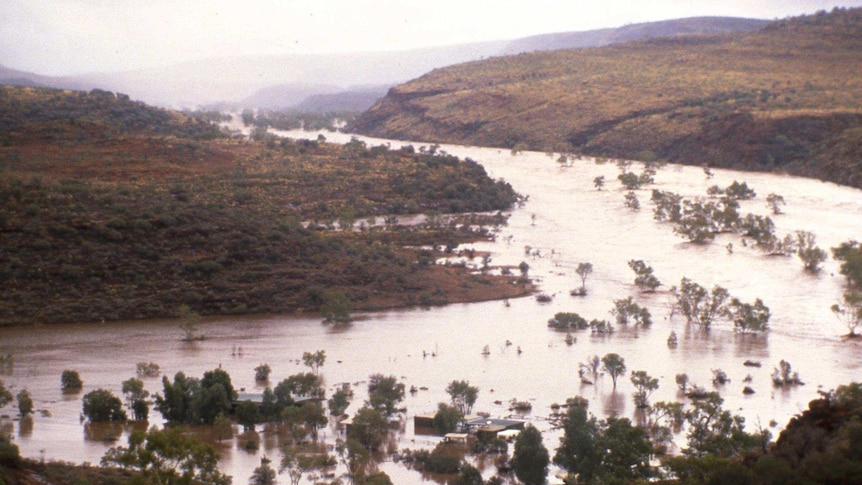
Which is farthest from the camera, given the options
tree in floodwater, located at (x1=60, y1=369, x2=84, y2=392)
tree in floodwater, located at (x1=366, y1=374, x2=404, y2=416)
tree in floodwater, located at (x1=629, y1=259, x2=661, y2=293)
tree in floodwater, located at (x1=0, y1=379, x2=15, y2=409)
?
tree in floodwater, located at (x1=629, y1=259, x2=661, y2=293)

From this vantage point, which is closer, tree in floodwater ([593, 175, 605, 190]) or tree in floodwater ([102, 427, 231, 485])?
tree in floodwater ([102, 427, 231, 485])

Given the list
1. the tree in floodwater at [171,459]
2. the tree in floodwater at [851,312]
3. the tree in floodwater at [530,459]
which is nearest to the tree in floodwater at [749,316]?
the tree in floodwater at [851,312]

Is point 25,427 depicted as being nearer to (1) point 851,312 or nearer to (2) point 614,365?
(2) point 614,365

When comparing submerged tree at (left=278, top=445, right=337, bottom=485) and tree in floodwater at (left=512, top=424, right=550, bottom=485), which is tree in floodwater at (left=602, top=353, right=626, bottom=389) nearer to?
tree in floodwater at (left=512, top=424, right=550, bottom=485)

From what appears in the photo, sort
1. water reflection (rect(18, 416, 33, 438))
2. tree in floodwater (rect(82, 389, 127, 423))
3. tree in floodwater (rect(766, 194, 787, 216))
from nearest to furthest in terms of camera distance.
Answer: water reflection (rect(18, 416, 33, 438)) < tree in floodwater (rect(82, 389, 127, 423)) < tree in floodwater (rect(766, 194, 787, 216))

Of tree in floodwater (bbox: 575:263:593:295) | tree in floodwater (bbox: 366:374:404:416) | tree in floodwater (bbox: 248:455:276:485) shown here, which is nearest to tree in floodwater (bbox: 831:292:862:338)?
tree in floodwater (bbox: 575:263:593:295)

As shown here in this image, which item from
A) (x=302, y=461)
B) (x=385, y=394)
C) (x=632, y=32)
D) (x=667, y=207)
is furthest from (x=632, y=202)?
(x=632, y=32)

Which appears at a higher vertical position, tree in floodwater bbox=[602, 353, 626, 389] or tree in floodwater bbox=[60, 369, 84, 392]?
tree in floodwater bbox=[602, 353, 626, 389]
